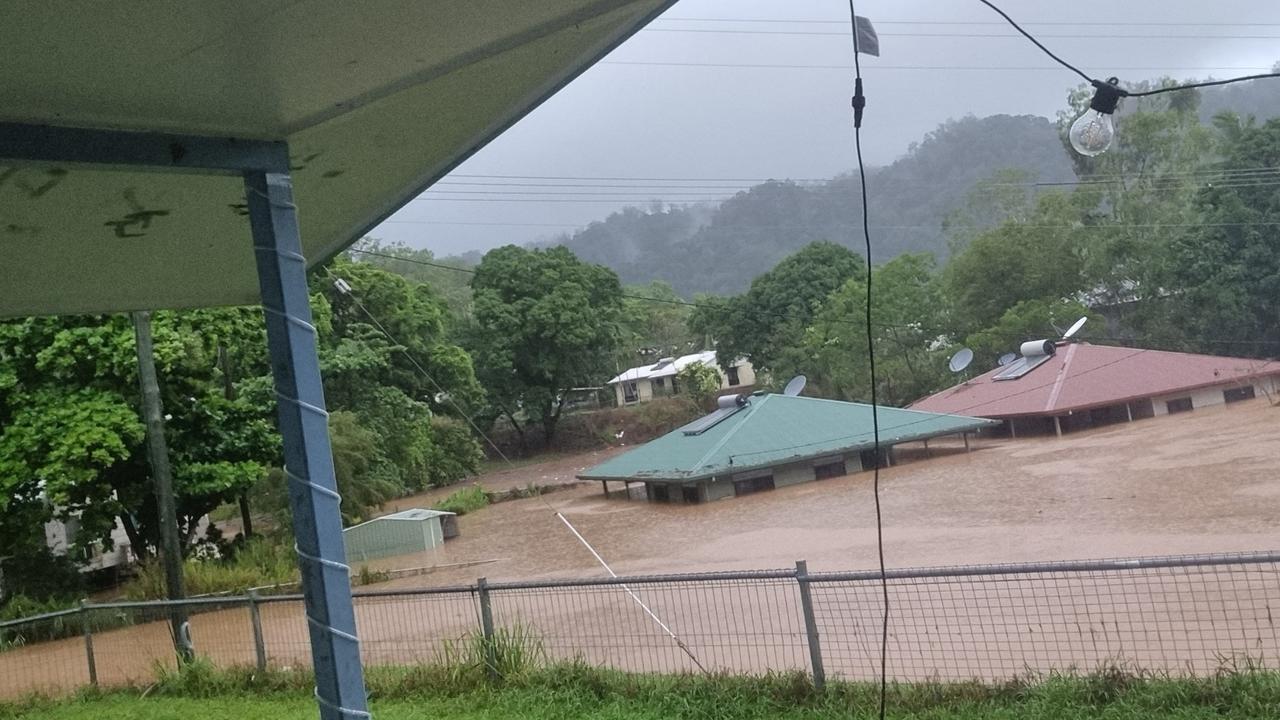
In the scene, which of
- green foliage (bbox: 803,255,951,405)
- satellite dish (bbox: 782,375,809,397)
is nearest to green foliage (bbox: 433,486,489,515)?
satellite dish (bbox: 782,375,809,397)

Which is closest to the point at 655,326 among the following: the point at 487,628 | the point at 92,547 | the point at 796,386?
the point at 796,386

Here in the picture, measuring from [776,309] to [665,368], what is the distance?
235cm

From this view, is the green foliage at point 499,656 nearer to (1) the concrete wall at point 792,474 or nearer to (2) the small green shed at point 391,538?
(2) the small green shed at point 391,538

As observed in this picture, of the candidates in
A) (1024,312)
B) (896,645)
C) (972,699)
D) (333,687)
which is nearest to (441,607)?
(896,645)

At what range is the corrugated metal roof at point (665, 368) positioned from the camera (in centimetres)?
1441

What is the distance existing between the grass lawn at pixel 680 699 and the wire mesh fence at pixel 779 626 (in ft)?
0.53

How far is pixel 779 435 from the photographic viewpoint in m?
11.2

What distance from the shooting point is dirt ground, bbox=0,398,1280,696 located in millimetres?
4137

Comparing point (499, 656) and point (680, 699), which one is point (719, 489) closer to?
point (499, 656)

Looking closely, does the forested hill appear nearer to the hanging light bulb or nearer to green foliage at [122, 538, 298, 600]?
green foliage at [122, 538, 298, 600]

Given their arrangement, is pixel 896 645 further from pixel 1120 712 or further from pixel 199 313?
pixel 199 313

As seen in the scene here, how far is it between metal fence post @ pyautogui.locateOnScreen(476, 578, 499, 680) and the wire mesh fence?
11 mm

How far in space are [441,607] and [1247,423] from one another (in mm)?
7170

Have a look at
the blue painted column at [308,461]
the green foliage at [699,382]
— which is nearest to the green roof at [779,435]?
the green foliage at [699,382]
